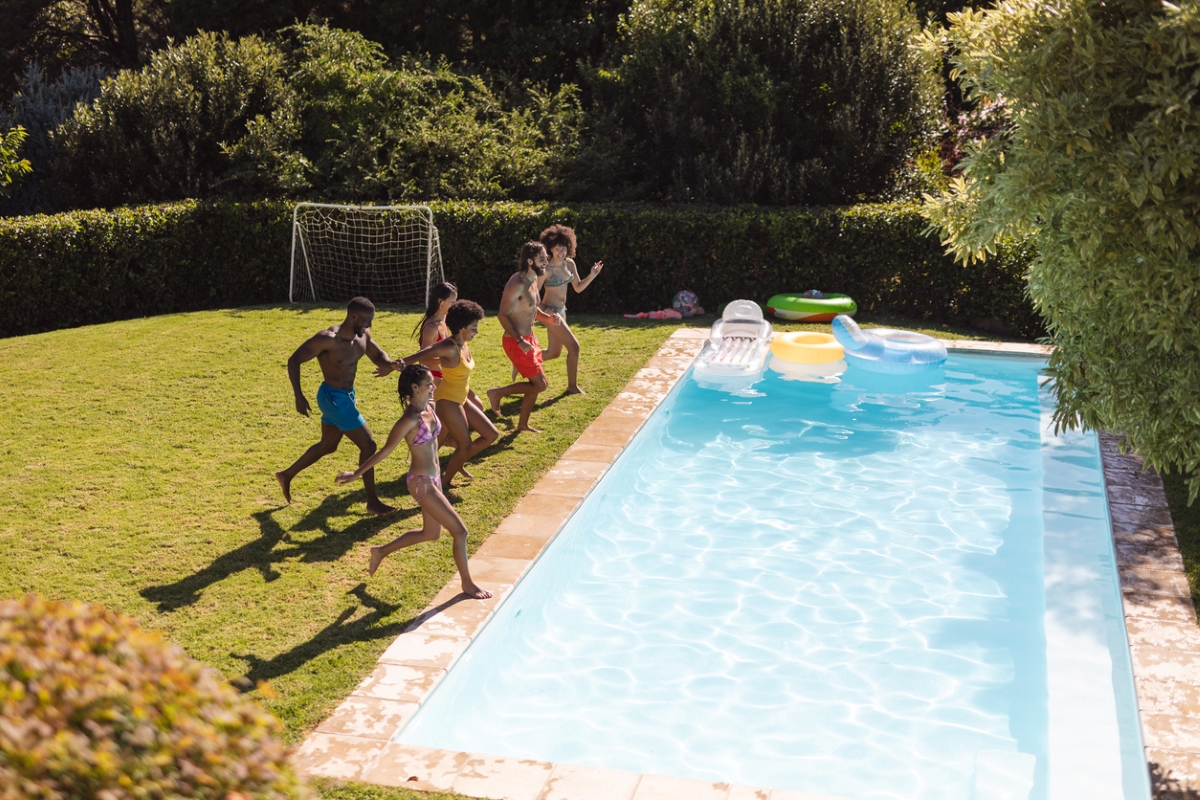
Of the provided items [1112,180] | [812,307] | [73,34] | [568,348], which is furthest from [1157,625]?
[73,34]

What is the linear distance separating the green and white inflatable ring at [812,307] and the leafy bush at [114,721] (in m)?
13.9

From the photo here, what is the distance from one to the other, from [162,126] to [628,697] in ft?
53.0

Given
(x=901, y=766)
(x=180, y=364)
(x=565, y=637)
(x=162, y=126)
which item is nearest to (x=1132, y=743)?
(x=901, y=766)

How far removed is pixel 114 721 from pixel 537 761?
3.04m

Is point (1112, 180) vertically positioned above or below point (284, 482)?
above

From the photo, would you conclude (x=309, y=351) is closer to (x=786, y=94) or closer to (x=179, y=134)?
(x=179, y=134)

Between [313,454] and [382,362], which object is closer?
[382,362]

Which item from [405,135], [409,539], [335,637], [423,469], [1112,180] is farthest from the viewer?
[405,135]

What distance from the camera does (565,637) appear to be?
7.61 meters

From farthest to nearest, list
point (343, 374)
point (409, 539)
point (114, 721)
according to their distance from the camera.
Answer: point (343, 374) < point (409, 539) < point (114, 721)

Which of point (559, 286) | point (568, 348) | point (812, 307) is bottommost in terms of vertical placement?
point (812, 307)

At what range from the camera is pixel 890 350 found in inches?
551

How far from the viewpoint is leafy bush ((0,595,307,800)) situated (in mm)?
2658

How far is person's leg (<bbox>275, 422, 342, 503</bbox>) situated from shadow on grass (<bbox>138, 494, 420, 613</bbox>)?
24 cm
